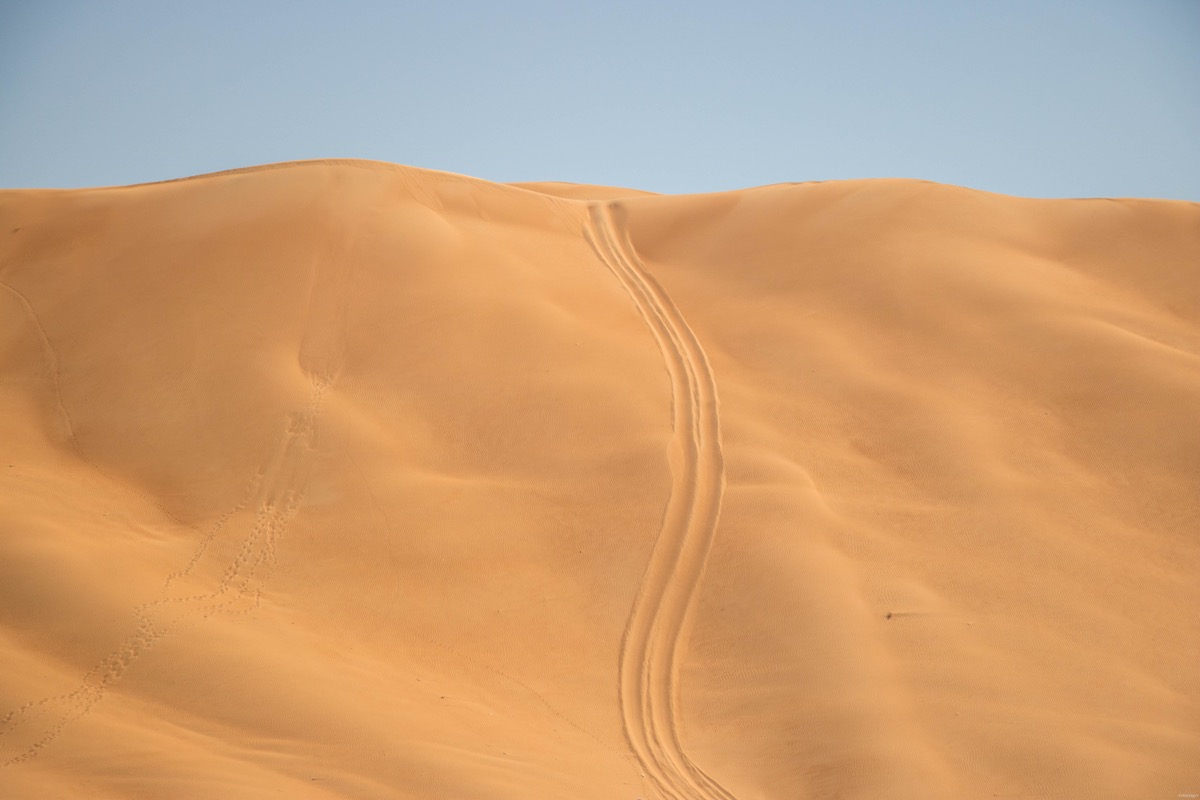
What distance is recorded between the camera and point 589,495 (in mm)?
10375

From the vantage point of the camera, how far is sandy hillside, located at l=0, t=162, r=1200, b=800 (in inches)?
274

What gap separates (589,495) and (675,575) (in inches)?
60.2

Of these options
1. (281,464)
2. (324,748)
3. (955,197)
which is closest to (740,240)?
(955,197)

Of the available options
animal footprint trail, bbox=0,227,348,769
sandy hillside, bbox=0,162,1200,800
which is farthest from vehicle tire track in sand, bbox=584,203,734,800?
animal footprint trail, bbox=0,227,348,769

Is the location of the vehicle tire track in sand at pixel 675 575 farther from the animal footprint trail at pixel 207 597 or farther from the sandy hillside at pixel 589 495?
the animal footprint trail at pixel 207 597

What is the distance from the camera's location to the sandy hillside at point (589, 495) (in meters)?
6.95

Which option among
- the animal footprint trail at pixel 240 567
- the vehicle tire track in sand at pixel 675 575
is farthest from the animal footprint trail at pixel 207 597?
the vehicle tire track in sand at pixel 675 575

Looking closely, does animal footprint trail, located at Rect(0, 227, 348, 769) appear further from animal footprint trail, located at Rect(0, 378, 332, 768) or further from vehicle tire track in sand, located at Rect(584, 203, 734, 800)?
vehicle tire track in sand, located at Rect(584, 203, 734, 800)

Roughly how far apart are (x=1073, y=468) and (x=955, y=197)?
24.1 ft

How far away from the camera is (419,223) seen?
15.2m

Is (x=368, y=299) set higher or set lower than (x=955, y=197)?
lower

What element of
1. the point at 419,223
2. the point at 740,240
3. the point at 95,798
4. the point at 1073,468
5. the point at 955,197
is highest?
the point at 955,197

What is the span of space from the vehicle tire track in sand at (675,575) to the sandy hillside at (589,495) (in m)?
0.04

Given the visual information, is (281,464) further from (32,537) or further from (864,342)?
(864,342)
